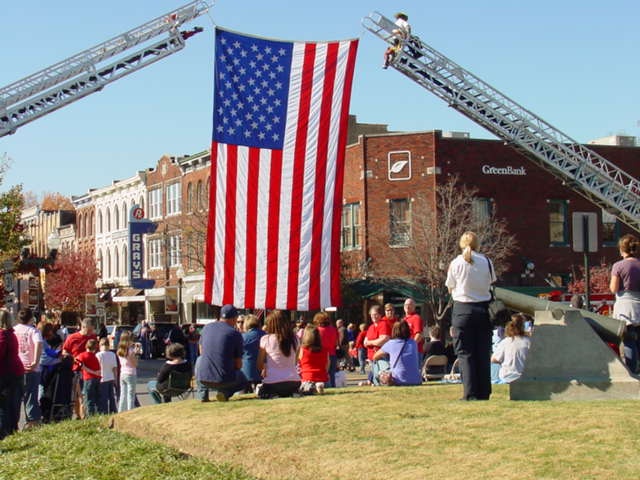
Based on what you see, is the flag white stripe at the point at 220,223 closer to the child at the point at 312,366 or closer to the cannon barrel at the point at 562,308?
the child at the point at 312,366

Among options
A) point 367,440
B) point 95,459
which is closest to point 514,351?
point 367,440

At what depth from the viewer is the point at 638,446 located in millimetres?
7363

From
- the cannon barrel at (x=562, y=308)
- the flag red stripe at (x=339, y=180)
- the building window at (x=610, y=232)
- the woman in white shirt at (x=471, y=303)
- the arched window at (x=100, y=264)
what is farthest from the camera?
the arched window at (x=100, y=264)

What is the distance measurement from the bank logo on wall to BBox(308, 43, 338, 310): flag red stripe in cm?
3021

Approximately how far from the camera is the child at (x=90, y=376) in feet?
50.4

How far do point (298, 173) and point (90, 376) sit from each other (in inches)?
197

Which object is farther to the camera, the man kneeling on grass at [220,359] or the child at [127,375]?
the child at [127,375]

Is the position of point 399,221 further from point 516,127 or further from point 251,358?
point 251,358

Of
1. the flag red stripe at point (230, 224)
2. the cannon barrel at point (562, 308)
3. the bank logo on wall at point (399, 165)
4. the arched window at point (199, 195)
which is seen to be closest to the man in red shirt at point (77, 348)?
the flag red stripe at point (230, 224)

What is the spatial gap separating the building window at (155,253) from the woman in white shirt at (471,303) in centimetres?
5248

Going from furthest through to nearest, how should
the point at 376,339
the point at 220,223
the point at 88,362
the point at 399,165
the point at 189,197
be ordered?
the point at 189,197
the point at 399,165
the point at 376,339
the point at 88,362
the point at 220,223

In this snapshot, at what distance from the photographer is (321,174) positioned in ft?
42.8

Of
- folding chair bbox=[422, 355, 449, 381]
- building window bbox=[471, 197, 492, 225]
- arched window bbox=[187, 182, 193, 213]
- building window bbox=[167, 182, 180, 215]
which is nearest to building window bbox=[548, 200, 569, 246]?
building window bbox=[471, 197, 492, 225]

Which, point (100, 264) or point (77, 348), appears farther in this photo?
point (100, 264)
